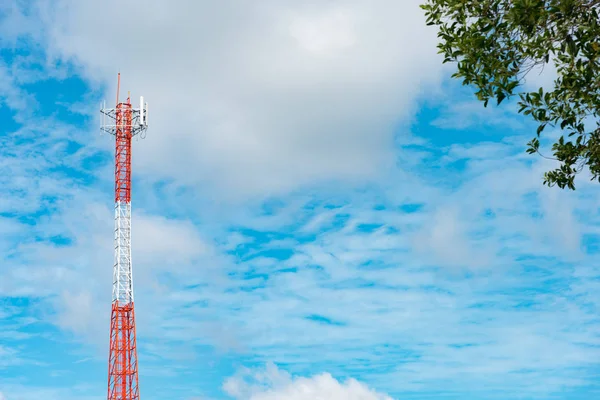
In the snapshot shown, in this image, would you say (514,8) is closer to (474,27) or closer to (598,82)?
(474,27)

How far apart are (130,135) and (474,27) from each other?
5319 centimetres

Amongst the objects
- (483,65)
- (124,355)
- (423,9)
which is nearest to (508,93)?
(483,65)

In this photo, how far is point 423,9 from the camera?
58.0 ft

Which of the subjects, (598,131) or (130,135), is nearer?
(598,131)

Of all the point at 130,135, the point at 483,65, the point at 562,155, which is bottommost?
the point at 562,155

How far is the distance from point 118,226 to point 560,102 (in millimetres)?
53231

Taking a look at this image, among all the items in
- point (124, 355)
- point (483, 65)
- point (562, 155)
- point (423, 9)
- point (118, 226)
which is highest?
point (118, 226)

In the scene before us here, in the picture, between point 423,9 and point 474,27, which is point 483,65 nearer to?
point 474,27

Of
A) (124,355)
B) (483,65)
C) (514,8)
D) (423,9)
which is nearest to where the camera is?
(514,8)

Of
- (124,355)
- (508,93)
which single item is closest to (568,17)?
(508,93)

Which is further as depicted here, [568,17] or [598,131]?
[598,131]

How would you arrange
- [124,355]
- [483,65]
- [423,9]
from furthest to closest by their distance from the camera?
1. [124,355]
2. [423,9]
3. [483,65]

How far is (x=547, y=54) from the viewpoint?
16141mm

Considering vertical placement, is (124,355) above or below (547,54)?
above
